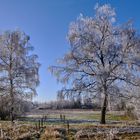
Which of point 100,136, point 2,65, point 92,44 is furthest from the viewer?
point 2,65

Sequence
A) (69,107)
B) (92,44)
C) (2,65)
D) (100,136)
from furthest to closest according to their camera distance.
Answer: (69,107) < (2,65) < (92,44) < (100,136)

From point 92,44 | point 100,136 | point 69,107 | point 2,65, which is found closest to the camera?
point 100,136

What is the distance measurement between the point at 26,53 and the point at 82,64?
962 centimetres

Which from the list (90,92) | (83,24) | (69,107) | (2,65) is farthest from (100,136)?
(69,107)

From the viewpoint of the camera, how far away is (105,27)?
33.6 meters

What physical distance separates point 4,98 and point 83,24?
12.0m

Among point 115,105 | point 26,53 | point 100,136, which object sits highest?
point 26,53

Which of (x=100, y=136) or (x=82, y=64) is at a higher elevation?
(x=82, y=64)

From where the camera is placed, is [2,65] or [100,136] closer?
[100,136]

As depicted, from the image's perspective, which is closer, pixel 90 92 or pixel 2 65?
pixel 90 92

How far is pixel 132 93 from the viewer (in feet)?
112

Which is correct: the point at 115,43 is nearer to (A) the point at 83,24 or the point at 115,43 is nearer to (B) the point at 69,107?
(A) the point at 83,24

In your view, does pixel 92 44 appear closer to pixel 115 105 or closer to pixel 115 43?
pixel 115 43

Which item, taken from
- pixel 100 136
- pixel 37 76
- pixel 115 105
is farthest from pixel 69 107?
pixel 100 136
